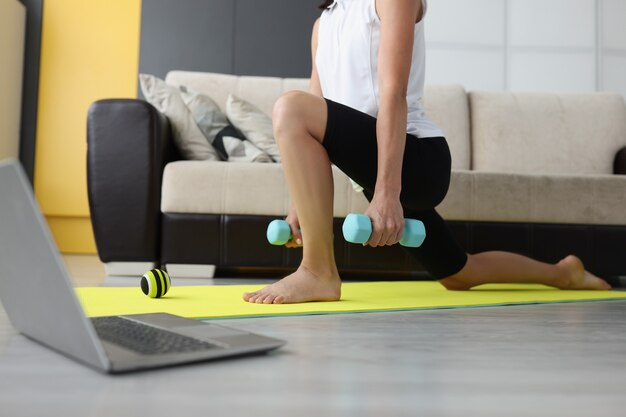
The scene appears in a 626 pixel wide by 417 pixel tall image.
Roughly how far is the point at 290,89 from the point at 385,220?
189 cm

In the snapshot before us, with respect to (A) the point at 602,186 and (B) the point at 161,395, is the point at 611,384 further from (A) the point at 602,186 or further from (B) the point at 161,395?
(A) the point at 602,186

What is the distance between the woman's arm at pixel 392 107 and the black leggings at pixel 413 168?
6 cm

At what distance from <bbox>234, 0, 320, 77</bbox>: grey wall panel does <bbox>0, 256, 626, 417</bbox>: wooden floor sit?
10.5ft

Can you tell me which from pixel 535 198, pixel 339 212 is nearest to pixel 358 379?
pixel 339 212

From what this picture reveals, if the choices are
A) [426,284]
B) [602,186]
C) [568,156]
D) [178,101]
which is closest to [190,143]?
[178,101]

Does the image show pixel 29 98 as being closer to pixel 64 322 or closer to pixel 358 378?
pixel 64 322

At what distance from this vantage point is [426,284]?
2.14m

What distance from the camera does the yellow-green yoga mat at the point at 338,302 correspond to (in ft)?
4.24

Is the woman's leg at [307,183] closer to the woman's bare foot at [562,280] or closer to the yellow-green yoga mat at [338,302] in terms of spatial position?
the yellow-green yoga mat at [338,302]

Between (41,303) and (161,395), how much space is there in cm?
21

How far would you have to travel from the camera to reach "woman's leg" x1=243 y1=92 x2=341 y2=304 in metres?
1.43

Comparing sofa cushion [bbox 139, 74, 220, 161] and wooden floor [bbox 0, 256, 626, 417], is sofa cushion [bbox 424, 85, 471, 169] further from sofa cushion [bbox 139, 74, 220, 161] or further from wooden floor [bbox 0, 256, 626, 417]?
wooden floor [bbox 0, 256, 626, 417]

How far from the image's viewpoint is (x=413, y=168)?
154 centimetres

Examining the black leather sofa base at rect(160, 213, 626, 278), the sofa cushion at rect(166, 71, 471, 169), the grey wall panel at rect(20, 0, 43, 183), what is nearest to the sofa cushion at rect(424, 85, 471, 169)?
the sofa cushion at rect(166, 71, 471, 169)
